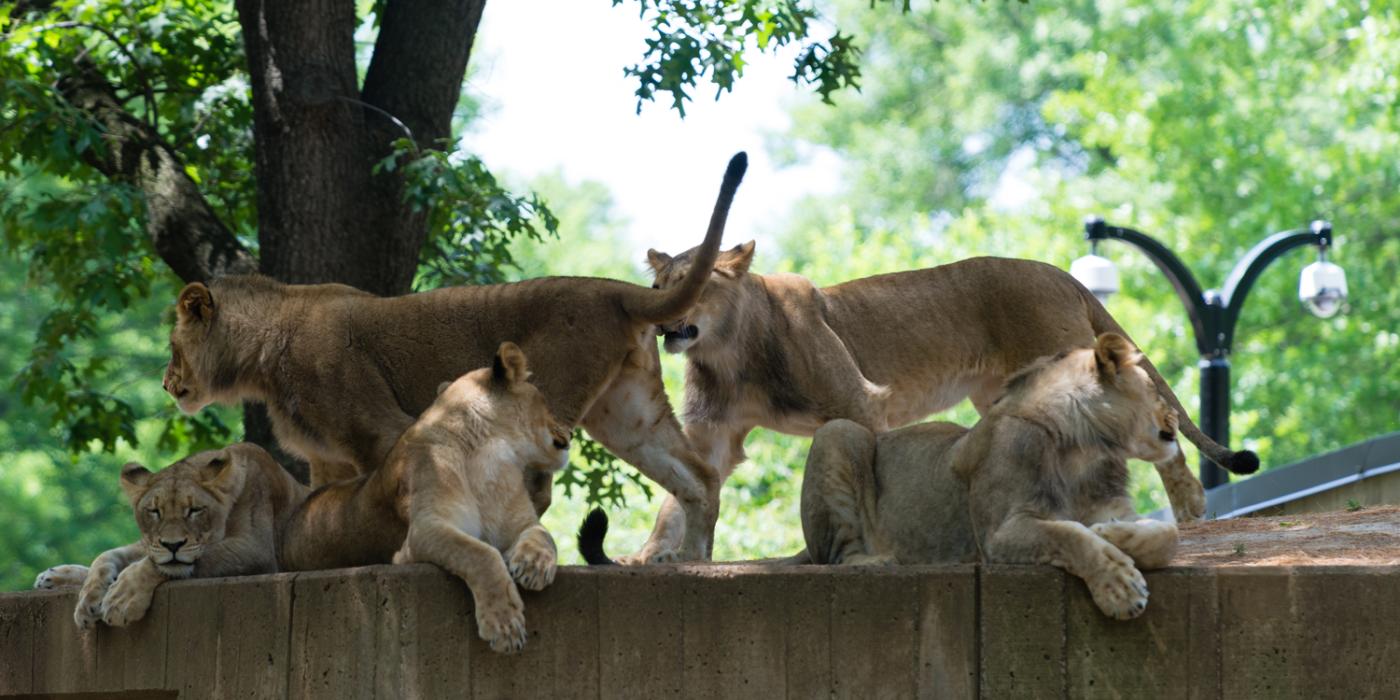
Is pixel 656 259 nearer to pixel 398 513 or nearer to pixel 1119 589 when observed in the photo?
pixel 398 513

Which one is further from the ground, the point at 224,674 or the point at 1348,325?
the point at 1348,325

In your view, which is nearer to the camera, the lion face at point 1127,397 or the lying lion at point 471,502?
the lying lion at point 471,502

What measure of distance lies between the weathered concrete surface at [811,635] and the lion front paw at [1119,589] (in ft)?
0.29

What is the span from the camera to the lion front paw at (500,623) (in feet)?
21.2

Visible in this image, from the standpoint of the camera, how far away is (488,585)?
21.3 feet

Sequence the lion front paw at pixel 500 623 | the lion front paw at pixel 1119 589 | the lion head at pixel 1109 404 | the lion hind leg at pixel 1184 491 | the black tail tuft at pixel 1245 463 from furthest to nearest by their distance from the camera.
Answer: the lion hind leg at pixel 1184 491 < the black tail tuft at pixel 1245 463 < the lion head at pixel 1109 404 < the lion front paw at pixel 500 623 < the lion front paw at pixel 1119 589

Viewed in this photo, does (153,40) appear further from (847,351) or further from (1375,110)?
(1375,110)

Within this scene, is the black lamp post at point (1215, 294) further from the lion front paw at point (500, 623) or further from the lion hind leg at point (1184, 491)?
the lion front paw at point (500, 623)

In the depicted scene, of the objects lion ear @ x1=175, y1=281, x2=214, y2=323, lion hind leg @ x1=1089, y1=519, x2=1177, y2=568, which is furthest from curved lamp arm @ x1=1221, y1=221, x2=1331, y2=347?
lion hind leg @ x1=1089, y1=519, x2=1177, y2=568

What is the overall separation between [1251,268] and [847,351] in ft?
27.3

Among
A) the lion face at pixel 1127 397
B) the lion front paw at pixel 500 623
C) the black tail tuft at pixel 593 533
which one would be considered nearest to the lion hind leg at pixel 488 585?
the lion front paw at pixel 500 623

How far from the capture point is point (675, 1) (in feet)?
35.3

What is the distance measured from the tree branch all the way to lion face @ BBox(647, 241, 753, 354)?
2790mm

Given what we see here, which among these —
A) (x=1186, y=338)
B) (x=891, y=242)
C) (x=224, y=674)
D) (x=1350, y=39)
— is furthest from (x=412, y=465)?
(x=1350, y=39)
